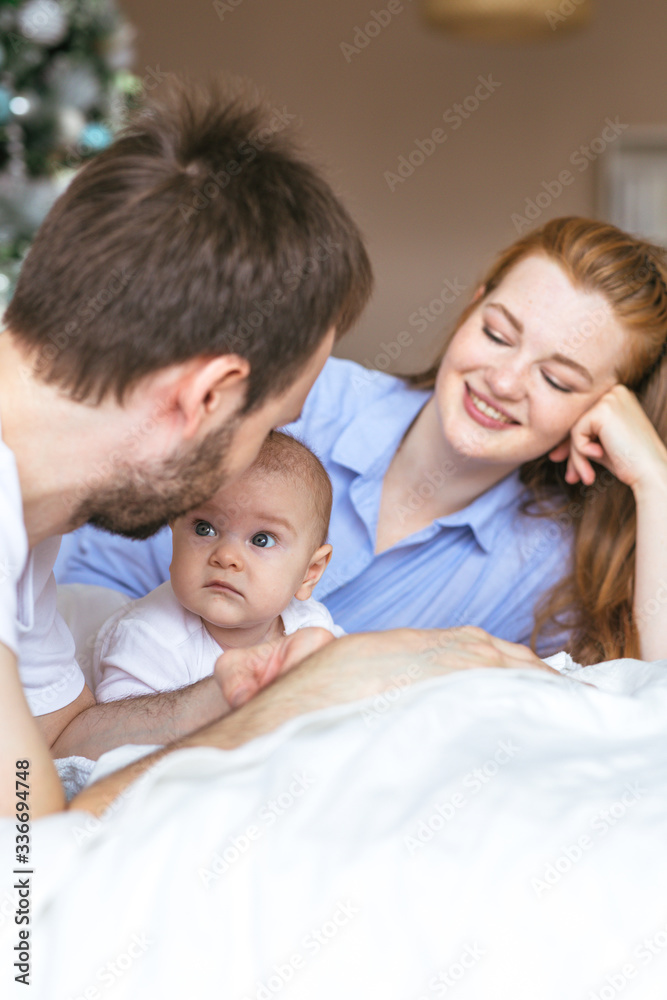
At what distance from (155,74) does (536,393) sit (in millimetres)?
3427

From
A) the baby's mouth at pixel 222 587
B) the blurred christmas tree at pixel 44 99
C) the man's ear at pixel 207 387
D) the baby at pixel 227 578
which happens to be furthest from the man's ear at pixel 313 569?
the blurred christmas tree at pixel 44 99

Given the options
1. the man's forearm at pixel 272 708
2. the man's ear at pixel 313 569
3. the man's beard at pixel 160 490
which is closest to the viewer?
the man's forearm at pixel 272 708

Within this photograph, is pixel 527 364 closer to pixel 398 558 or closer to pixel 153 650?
pixel 398 558

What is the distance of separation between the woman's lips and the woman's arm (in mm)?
136

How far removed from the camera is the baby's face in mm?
1312

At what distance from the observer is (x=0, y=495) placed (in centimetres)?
92

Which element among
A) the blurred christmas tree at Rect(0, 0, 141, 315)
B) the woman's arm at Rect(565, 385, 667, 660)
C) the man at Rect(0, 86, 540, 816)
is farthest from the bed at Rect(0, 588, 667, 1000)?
the blurred christmas tree at Rect(0, 0, 141, 315)

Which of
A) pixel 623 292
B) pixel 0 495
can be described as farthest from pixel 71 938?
pixel 623 292

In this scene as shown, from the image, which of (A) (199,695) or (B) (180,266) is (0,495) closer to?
(B) (180,266)

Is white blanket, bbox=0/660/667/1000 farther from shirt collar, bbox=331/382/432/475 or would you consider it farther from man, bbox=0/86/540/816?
shirt collar, bbox=331/382/432/475

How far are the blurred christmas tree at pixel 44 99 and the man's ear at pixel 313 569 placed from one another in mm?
1562

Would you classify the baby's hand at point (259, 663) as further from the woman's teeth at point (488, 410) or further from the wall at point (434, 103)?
the wall at point (434, 103)

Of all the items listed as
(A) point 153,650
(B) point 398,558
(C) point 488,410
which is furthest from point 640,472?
(A) point 153,650

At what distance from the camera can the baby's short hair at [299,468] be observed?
1354 millimetres
